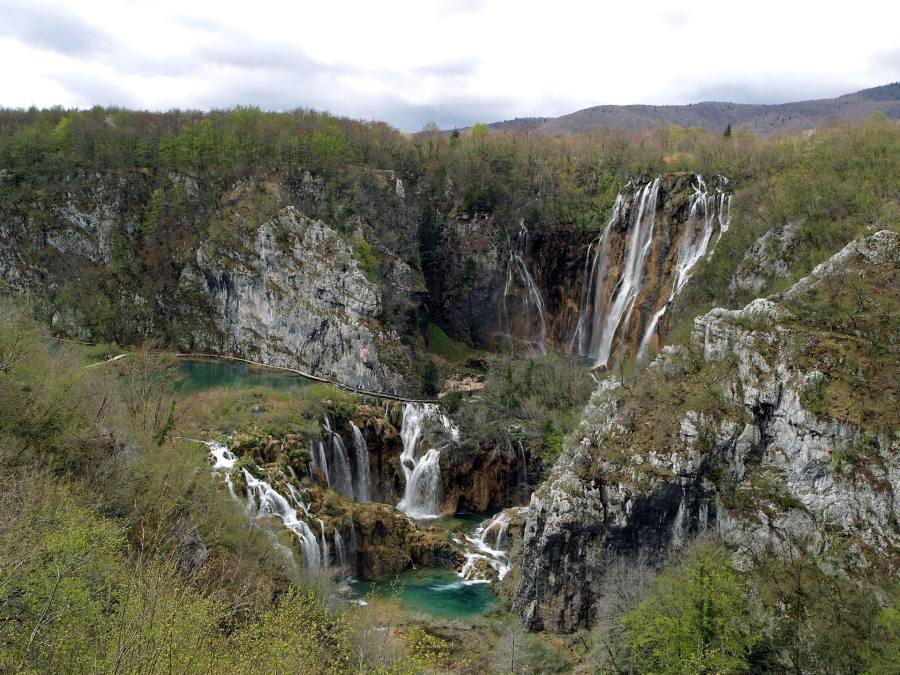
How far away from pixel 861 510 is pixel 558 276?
43.1 meters

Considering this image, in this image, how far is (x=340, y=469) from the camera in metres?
37.5

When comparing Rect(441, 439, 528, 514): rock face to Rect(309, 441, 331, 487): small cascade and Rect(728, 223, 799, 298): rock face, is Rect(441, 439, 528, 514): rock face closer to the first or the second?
Rect(309, 441, 331, 487): small cascade

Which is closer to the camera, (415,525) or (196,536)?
(196,536)

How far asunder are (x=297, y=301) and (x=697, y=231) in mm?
32335

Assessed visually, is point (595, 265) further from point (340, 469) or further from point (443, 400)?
point (340, 469)

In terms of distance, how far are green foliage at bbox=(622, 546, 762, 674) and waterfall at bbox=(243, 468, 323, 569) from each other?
41.7 feet

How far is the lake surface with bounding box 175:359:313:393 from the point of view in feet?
165

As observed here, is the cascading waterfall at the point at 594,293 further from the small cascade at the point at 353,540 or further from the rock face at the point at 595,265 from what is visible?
the small cascade at the point at 353,540

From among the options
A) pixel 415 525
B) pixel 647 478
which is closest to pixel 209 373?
pixel 415 525

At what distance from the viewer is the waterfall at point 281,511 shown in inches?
1086

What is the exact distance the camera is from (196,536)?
64.8 feet

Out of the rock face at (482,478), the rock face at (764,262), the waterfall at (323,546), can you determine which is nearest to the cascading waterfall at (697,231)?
the rock face at (764,262)

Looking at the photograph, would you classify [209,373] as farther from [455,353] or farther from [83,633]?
[83,633]

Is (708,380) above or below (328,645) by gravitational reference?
above
